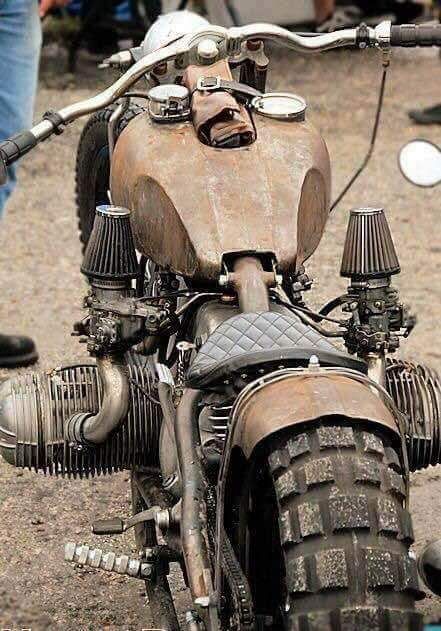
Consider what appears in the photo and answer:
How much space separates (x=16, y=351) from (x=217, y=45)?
2.22 m

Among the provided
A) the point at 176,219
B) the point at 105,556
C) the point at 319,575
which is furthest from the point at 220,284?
the point at 319,575

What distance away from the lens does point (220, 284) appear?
2721 millimetres

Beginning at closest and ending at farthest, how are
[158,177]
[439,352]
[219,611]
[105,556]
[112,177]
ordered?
[219,611], [105,556], [158,177], [112,177], [439,352]

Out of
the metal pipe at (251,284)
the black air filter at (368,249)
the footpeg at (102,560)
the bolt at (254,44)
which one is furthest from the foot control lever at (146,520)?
the bolt at (254,44)

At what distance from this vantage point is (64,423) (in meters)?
2.96

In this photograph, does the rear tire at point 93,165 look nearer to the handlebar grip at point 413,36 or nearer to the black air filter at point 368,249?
the handlebar grip at point 413,36

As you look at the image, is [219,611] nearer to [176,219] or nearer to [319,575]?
[319,575]

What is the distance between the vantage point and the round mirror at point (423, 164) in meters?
3.36

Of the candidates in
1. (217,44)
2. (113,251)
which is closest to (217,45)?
(217,44)

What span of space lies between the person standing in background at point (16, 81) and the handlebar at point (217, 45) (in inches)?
76.6

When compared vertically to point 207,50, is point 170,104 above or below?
below

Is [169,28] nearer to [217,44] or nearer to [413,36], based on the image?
[217,44]

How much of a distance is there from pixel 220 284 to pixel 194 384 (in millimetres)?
376

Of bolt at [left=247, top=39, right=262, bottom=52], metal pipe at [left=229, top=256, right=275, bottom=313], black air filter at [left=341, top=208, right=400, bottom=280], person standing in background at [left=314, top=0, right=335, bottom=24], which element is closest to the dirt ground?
person standing in background at [left=314, top=0, right=335, bottom=24]
